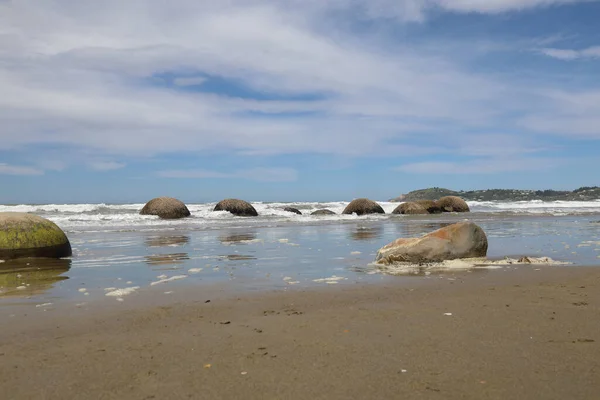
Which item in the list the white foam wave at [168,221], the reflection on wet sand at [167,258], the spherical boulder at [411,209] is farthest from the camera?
the spherical boulder at [411,209]

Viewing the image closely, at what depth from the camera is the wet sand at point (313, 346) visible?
9.25 ft

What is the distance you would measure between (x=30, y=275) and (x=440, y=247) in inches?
256

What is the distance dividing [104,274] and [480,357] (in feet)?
18.8

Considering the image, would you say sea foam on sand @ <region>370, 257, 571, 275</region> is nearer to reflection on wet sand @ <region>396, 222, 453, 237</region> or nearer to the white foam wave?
reflection on wet sand @ <region>396, 222, 453, 237</region>

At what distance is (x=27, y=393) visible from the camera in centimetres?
280

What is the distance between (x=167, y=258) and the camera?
912 centimetres

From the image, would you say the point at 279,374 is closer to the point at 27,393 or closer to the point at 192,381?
the point at 192,381

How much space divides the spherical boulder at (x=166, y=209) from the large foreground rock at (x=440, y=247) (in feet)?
62.5

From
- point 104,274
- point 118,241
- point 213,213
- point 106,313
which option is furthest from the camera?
point 213,213

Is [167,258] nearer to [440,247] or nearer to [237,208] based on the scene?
[440,247]

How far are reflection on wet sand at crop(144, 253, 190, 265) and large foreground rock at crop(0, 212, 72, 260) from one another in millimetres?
1717

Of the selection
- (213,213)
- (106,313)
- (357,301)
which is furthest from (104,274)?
(213,213)

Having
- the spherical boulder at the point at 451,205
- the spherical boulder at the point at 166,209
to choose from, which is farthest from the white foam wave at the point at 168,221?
the spherical boulder at the point at 451,205

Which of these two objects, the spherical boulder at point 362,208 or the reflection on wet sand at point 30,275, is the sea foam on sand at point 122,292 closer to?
the reflection on wet sand at point 30,275
